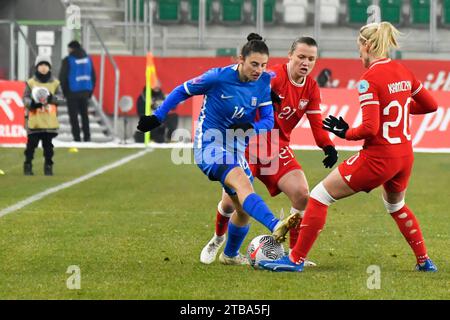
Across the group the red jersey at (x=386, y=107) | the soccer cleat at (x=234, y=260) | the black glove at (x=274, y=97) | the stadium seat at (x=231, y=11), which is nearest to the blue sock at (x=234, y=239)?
the soccer cleat at (x=234, y=260)

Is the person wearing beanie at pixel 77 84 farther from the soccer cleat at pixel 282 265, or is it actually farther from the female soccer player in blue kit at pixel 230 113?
the soccer cleat at pixel 282 265

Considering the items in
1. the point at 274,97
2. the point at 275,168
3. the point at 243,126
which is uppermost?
the point at 274,97

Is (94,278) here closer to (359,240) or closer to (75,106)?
(359,240)

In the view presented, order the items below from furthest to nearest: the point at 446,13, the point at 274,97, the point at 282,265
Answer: the point at 446,13 → the point at 274,97 → the point at 282,265

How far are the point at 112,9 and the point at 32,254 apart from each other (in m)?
25.4

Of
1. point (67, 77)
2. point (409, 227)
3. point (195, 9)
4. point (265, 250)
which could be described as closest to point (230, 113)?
point (265, 250)

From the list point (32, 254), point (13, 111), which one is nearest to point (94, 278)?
point (32, 254)

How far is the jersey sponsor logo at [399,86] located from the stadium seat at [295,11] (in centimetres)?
2517

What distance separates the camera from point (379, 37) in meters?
8.48

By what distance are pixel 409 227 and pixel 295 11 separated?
82.3 ft

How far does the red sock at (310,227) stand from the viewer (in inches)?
346

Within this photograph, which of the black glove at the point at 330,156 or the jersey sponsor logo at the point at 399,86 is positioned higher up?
the jersey sponsor logo at the point at 399,86

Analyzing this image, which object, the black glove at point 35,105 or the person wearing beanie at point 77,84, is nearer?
the black glove at point 35,105

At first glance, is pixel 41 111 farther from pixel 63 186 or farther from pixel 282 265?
pixel 282 265
